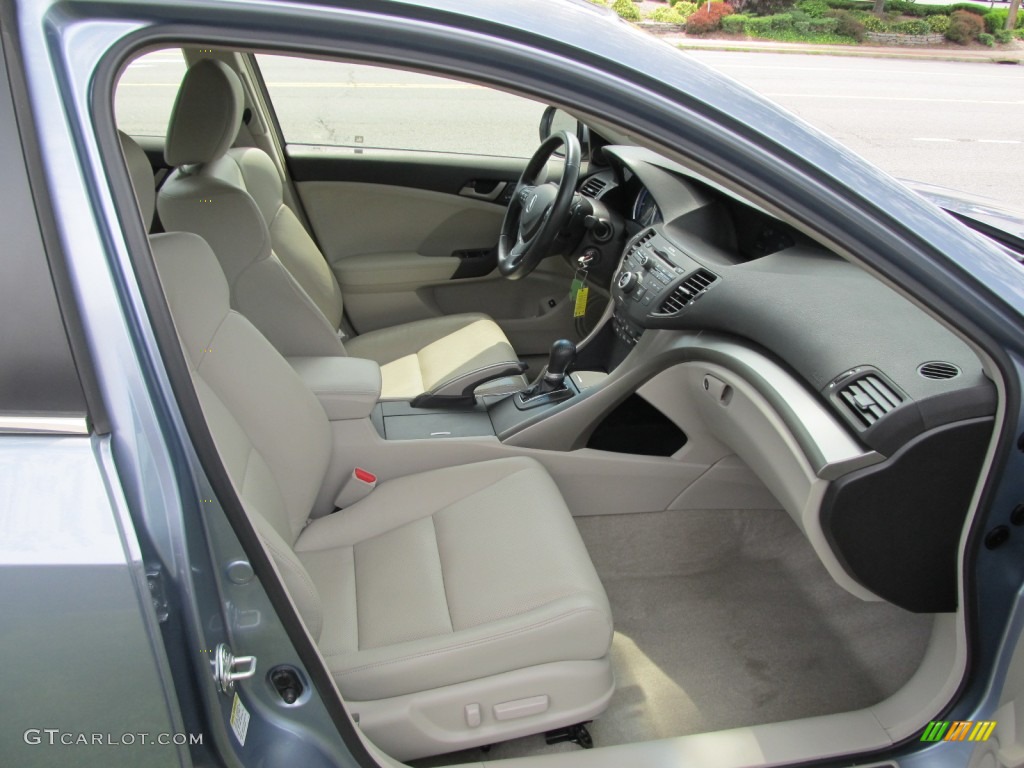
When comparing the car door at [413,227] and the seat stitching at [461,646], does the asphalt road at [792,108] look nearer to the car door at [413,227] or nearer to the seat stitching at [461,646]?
the car door at [413,227]

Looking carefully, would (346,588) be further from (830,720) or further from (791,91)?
(791,91)

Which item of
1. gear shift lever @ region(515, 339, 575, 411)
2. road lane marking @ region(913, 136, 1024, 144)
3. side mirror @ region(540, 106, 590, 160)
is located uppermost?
side mirror @ region(540, 106, 590, 160)

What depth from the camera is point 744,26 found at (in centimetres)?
1255

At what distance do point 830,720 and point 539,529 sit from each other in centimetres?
61

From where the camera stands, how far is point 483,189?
132 inches

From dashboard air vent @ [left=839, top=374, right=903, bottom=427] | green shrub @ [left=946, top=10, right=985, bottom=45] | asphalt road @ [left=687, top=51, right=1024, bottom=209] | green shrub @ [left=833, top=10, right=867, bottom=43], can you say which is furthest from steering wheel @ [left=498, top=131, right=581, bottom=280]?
green shrub @ [left=946, top=10, right=985, bottom=45]

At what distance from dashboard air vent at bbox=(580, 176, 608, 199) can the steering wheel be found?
0.13 metres

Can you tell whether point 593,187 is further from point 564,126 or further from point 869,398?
point 869,398

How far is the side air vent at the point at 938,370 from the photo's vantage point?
129cm

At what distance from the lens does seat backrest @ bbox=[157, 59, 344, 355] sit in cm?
187

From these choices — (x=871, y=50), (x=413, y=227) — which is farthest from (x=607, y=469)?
(x=871, y=50)

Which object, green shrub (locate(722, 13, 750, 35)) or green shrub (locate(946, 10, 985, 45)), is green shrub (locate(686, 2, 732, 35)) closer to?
green shrub (locate(722, 13, 750, 35))

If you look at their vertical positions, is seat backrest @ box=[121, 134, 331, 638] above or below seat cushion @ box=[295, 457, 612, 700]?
above

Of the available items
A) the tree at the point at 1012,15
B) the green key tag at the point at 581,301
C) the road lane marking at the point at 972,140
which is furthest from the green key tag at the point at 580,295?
the tree at the point at 1012,15
